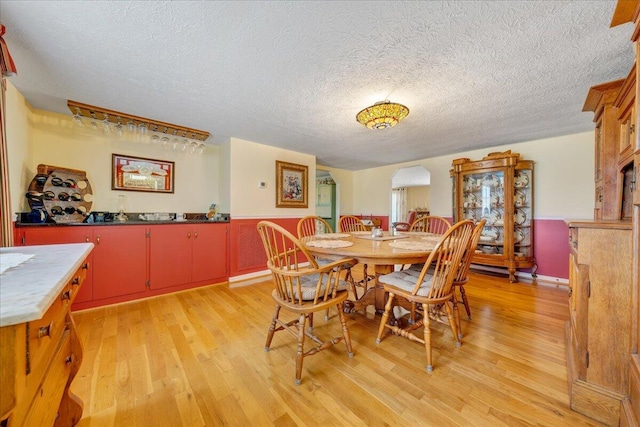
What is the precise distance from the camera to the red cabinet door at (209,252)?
315cm

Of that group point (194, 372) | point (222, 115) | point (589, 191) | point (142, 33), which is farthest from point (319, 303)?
point (589, 191)

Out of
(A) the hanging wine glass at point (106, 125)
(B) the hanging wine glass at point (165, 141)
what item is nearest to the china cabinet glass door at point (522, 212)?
(B) the hanging wine glass at point (165, 141)

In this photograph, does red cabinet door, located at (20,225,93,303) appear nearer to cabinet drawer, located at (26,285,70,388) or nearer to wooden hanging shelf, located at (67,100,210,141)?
wooden hanging shelf, located at (67,100,210,141)

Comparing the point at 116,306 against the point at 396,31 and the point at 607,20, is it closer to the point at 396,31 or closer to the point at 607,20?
the point at 396,31

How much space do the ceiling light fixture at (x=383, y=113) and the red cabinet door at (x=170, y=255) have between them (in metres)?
2.59

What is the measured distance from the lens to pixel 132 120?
8.84 ft

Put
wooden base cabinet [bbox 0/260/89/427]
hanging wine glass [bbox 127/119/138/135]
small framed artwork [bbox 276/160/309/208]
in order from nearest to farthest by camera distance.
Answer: wooden base cabinet [bbox 0/260/89/427]
hanging wine glass [bbox 127/119/138/135]
small framed artwork [bbox 276/160/309/208]

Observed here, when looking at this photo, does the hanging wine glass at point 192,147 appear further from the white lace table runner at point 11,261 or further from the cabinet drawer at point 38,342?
the cabinet drawer at point 38,342

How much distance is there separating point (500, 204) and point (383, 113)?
2.86 m

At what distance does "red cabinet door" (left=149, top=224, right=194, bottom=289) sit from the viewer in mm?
2814

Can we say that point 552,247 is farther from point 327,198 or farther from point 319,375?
point 327,198

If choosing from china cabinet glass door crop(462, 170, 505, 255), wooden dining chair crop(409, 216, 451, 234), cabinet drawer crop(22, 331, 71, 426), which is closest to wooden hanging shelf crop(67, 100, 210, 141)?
cabinet drawer crop(22, 331, 71, 426)

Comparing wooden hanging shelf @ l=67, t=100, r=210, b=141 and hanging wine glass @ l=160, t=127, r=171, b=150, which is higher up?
wooden hanging shelf @ l=67, t=100, r=210, b=141

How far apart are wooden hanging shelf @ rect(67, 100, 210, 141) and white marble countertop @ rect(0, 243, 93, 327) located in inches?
76.9
